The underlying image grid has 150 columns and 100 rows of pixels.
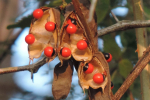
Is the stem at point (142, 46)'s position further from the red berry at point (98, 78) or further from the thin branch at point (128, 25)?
the red berry at point (98, 78)

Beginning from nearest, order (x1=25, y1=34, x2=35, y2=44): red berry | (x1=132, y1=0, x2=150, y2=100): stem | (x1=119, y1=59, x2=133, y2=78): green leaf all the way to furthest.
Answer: (x1=25, y1=34, x2=35, y2=44): red berry
(x1=132, y1=0, x2=150, y2=100): stem
(x1=119, y1=59, x2=133, y2=78): green leaf

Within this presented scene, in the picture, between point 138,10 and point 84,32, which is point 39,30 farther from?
point 138,10

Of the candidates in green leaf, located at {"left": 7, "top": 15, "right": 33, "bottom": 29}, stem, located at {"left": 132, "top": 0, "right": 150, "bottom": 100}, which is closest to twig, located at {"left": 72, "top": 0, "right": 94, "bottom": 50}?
stem, located at {"left": 132, "top": 0, "right": 150, "bottom": 100}

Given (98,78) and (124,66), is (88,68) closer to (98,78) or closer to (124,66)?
(98,78)

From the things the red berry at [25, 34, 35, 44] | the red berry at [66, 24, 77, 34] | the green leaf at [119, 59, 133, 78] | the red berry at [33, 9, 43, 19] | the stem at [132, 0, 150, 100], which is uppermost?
the red berry at [33, 9, 43, 19]

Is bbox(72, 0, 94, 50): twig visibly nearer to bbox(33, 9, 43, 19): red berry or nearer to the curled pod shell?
the curled pod shell

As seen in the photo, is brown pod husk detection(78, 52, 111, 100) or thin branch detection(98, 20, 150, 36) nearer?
brown pod husk detection(78, 52, 111, 100)

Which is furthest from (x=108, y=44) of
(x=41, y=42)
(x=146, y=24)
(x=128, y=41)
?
(x=41, y=42)
